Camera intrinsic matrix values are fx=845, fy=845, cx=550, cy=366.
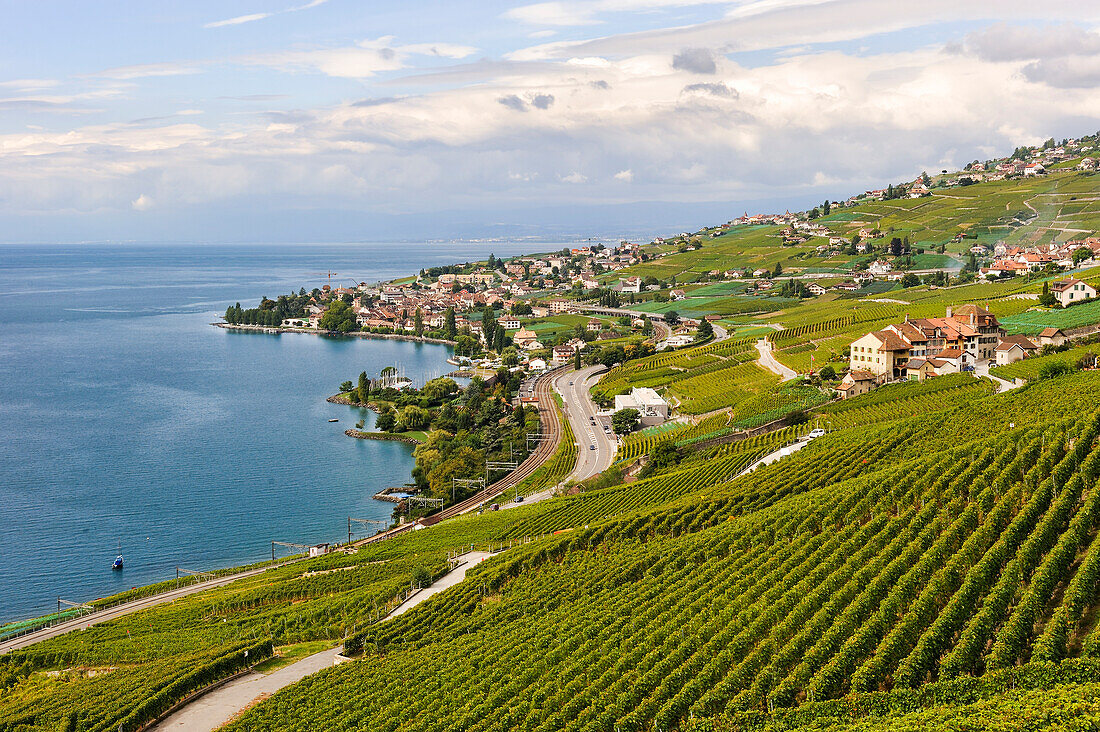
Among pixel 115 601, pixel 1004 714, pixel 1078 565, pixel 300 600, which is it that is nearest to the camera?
pixel 1004 714

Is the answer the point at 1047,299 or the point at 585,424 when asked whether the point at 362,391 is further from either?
the point at 1047,299

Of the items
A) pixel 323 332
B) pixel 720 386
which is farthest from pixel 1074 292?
pixel 323 332

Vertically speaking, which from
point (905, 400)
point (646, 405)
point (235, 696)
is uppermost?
point (905, 400)

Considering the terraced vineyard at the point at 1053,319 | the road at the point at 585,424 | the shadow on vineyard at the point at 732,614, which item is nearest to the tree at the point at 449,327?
the road at the point at 585,424

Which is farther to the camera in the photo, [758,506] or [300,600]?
[300,600]

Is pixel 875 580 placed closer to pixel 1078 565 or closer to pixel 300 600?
pixel 1078 565

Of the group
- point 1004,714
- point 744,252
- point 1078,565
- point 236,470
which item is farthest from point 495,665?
point 744,252

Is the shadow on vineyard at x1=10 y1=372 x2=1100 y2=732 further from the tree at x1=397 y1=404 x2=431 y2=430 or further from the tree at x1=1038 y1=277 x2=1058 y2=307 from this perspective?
the tree at x1=397 y1=404 x2=431 y2=430
